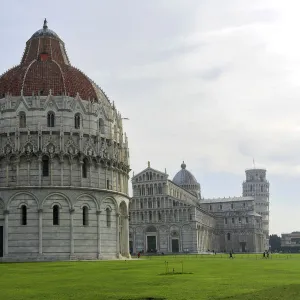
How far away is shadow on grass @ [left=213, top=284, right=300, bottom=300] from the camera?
830 inches

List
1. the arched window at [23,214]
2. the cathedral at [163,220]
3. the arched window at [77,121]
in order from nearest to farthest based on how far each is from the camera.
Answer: the arched window at [23,214]
the arched window at [77,121]
the cathedral at [163,220]

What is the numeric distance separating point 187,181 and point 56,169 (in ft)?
418

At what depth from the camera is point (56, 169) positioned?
68750 millimetres

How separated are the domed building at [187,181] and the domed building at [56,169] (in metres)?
117

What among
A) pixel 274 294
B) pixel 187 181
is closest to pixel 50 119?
pixel 274 294

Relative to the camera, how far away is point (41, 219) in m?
67.2

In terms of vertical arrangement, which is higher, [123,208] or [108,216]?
[123,208]

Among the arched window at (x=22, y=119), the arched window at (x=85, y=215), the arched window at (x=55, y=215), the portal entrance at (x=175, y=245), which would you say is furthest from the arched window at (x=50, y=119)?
the portal entrance at (x=175, y=245)

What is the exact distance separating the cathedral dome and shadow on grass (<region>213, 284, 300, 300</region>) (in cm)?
16904

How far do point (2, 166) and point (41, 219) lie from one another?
8684mm

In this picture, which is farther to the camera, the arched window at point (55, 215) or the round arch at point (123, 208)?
the round arch at point (123, 208)

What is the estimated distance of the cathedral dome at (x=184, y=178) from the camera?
635ft

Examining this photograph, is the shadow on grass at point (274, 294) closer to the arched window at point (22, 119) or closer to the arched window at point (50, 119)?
the arched window at point (50, 119)

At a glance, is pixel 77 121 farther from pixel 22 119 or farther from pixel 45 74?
pixel 45 74
